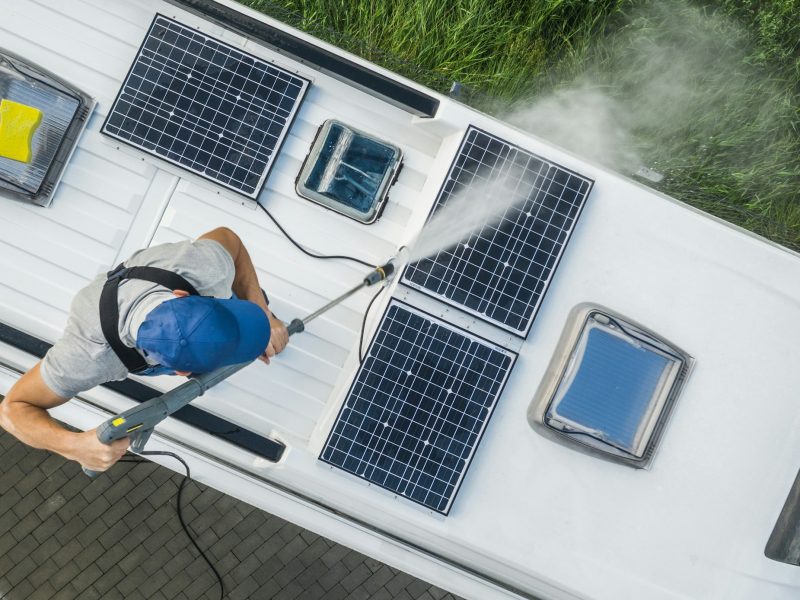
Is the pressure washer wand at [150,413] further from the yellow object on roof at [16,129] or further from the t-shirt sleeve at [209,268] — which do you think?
the yellow object on roof at [16,129]

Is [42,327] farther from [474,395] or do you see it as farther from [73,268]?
[474,395]

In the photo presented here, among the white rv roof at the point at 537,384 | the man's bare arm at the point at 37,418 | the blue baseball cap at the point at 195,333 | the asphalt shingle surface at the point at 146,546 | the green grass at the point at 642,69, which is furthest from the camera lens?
the asphalt shingle surface at the point at 146,546

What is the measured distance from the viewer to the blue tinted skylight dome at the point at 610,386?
3.97 metres

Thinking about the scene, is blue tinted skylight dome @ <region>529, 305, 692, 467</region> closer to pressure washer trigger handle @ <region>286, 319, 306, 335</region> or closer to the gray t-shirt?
pressure washer trigger handle @ <region>286, 319, 306, 335</region>

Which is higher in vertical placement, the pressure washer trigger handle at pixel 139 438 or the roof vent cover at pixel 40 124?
the roof vent cover at pixel 40 124

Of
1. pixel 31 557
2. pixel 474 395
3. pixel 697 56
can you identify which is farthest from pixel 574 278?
pixel 31 557

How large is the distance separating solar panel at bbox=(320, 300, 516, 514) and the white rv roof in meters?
0.13

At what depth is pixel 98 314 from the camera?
3350mm

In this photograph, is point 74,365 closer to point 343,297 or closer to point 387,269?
point 343,297

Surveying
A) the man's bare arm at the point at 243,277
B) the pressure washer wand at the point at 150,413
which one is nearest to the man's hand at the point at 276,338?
the man's bare arm at the point at 243,277

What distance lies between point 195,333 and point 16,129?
2.27 m

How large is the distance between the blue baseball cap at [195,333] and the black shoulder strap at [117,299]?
23 centimetres

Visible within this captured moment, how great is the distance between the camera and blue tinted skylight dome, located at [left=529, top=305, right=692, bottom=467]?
13.0 feet

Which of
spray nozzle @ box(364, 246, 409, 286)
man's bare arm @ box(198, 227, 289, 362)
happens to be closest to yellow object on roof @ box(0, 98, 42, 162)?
man's bare arm @ box(198, 227, 289, 362)
